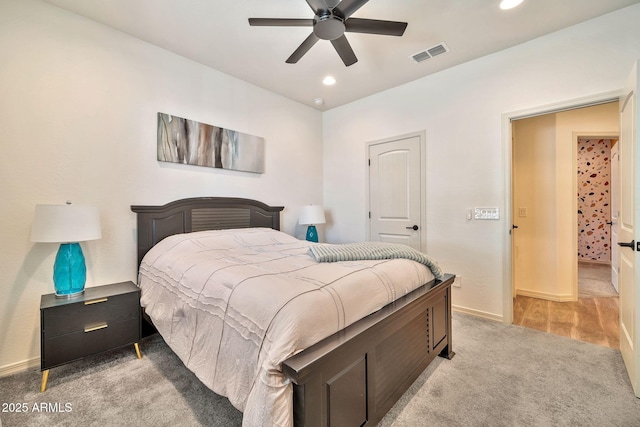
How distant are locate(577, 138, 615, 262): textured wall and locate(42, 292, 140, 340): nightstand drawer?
7574mm

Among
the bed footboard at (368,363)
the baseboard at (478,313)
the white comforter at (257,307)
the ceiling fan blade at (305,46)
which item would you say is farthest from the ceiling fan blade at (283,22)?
the baseboard at (478,313)

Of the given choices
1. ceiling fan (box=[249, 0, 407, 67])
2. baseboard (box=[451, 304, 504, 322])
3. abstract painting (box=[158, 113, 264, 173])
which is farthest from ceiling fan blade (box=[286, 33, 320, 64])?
baseboard (box=[451, 304, 504, 322])

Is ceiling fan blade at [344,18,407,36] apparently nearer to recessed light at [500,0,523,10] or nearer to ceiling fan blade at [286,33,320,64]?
ceiling fan blade at [286,33,320,64]

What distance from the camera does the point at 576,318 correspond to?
2824mm

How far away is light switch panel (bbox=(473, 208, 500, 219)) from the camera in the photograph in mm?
2799

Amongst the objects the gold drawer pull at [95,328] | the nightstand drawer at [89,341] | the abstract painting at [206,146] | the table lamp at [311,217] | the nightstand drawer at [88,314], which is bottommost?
the nightstand drawer at [89,341]

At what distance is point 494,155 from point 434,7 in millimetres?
1521

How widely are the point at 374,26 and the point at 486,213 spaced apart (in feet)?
6.93

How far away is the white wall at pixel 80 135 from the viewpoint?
199 cm

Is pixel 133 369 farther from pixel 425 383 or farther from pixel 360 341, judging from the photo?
pixel 425 383

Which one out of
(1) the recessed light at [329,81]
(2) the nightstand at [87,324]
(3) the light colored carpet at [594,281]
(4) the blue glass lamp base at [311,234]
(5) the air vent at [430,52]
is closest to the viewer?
(2) the nightstand at [87,324]

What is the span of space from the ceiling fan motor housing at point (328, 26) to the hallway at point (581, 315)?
314 cm

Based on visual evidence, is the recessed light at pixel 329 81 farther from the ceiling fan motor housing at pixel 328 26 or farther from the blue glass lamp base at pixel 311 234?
the blue glass lamp base at pixel 311 234

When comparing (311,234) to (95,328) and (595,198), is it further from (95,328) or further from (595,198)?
(595,198)
